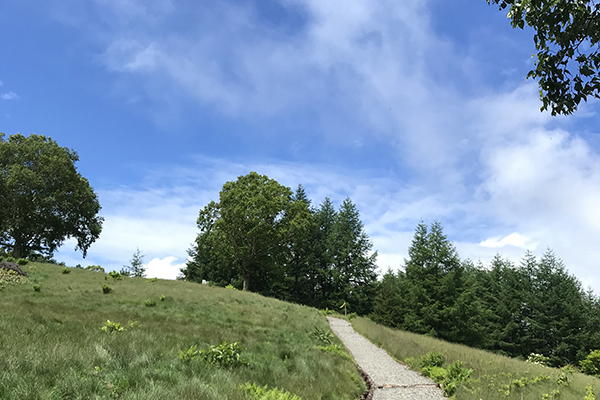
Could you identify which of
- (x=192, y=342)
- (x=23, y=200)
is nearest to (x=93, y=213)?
(x=23, y=200)

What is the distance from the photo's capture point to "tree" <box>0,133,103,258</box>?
35875mm

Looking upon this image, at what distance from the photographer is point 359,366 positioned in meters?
13.0

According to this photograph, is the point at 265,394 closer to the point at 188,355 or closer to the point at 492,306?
the point at 188,355

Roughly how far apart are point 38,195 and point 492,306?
6441 centimetres

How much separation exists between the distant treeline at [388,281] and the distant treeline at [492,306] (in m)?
0.14

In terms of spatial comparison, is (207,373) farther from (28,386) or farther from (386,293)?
(386,293)

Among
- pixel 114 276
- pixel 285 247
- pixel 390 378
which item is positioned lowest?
pixel 390 378

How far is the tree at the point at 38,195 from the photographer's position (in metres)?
35.9

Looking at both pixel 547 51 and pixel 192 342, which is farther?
pixel 192 342

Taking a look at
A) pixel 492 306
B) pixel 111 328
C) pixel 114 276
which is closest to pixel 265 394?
pixel 111 328

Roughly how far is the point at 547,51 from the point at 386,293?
38909mm

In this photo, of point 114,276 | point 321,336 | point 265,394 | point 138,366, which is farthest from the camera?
point 114,276

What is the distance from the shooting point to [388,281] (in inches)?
1946

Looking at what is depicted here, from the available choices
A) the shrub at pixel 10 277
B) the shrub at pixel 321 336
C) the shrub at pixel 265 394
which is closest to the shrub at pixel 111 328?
the shrub at pixel 265 394
